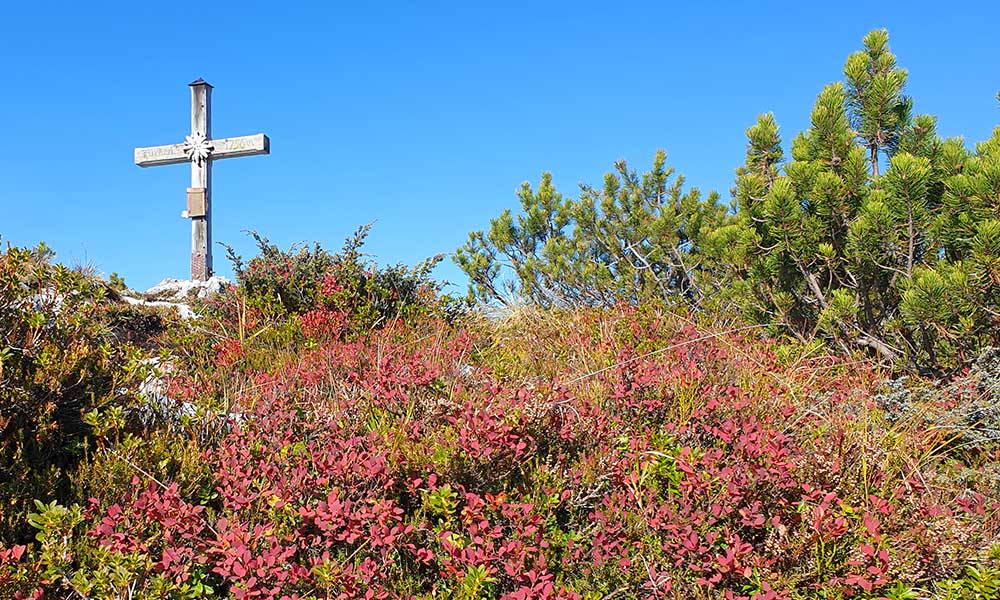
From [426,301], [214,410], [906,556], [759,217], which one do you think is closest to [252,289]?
[426,301]

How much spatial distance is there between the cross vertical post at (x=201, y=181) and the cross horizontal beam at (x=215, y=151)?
24cm

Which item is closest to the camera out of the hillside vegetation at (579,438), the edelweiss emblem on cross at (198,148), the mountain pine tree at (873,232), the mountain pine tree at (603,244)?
the hillside vegetation at (579,438)

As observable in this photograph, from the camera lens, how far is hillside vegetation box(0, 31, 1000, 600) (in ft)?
9.22

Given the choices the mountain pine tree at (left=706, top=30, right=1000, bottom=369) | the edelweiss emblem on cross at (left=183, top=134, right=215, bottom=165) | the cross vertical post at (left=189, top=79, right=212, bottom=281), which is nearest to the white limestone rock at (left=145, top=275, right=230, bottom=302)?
the cross vertical post at (left=189, top=79, right=212, bottom=281)

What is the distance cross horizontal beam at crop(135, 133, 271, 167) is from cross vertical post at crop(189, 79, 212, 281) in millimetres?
244

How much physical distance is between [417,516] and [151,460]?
1.30 m

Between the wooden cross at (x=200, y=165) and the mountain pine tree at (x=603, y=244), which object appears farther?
the wooden cross at (x=200, y=165)

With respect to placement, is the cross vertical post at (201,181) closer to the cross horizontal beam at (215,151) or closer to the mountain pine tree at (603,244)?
the cross horizontal beam at (215,151)

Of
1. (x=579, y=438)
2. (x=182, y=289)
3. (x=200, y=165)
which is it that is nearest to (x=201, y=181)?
(x=200, y=165)

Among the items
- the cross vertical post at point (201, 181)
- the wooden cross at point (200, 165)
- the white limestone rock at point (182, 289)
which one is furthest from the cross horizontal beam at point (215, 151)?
the white limestone rock at point (182, 289)

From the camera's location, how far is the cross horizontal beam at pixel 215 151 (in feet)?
39.4

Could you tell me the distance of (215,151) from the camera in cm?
1228

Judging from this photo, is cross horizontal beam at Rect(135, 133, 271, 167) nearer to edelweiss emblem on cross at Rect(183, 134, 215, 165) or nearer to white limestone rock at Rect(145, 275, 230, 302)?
edelweiss emblem on cross at Rect(183, 134, 215, 165)

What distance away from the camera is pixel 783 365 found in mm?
5863
